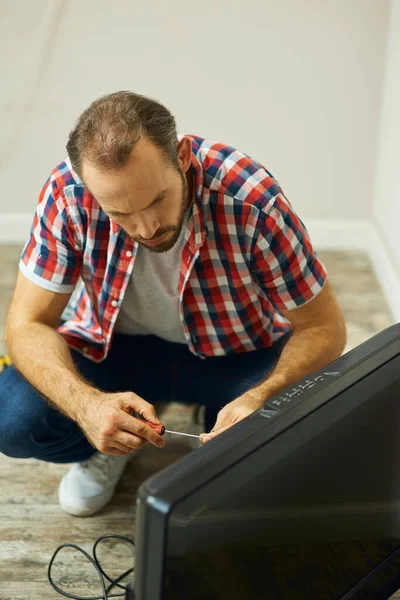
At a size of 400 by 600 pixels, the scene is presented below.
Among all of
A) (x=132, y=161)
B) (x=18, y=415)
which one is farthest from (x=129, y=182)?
(x=18, y=415)

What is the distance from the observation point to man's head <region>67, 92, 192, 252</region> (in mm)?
1266

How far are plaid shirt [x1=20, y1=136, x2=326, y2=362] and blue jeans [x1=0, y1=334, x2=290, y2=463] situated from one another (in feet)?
0.28

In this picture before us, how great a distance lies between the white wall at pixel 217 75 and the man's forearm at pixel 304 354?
4.35ft

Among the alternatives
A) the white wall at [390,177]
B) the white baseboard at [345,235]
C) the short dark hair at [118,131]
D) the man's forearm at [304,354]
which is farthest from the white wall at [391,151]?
the short dark hair at [118,131]

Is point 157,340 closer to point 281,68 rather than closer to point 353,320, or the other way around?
point 353,320

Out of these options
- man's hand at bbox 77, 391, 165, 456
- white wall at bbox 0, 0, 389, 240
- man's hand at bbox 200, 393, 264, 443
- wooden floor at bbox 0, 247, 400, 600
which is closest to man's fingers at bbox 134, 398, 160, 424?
man's hand at bbox 77, 391, 165, 456

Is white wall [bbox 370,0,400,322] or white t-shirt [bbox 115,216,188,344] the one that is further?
white wall [bbox 370,0,400,322]

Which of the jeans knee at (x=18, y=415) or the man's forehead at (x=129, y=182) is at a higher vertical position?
the man's forehead at (x=129, y=182)

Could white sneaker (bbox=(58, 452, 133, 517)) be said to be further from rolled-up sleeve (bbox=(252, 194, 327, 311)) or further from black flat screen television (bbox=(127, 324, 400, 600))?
black flat screen television (bbox=(127, 324, 400, 600))

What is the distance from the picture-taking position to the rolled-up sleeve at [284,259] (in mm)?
1446

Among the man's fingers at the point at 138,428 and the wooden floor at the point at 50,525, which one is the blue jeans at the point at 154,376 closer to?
the wooden floor at the point at 50,525

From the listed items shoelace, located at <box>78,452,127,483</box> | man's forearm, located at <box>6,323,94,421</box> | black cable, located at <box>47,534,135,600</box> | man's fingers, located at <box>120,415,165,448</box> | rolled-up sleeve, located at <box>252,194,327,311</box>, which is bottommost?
black cable, located at <box>47,534,135,600</box>

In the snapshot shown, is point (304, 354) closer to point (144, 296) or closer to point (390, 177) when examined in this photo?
point (144, 296)

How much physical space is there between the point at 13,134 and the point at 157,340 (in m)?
1.31
